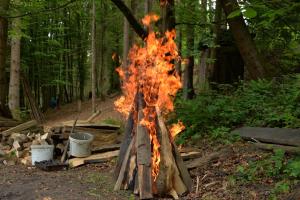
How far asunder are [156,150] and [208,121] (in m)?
3.79

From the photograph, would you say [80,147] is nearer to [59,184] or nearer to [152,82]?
[59,184]

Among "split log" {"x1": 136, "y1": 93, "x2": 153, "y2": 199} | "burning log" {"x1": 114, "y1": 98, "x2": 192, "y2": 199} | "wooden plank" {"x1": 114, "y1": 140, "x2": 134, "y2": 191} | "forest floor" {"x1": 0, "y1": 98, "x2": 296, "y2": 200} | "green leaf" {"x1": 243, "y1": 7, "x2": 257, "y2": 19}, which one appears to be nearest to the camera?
"green leaf" {"x1": 243, "y1": 7, "x2": 257, "y2": 19}

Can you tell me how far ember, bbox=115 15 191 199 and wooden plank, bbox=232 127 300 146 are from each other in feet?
7.17

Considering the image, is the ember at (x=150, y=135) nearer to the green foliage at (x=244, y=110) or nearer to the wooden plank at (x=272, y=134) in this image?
the wooden plank at (x=272, y=134)

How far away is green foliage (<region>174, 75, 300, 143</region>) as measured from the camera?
32.0 ft

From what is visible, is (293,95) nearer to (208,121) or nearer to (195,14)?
(208,121)

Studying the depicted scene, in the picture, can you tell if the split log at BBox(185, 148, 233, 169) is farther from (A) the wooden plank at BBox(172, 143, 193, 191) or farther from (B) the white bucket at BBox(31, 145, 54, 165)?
(B) the white bucket at BBox(31, 145, 54, 165)

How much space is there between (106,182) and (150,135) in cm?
159

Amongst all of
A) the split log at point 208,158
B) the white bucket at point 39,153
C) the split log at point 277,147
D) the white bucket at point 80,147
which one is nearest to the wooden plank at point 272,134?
the split log at point 277,147

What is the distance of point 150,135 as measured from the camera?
25.0 feet

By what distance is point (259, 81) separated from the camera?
462 inches

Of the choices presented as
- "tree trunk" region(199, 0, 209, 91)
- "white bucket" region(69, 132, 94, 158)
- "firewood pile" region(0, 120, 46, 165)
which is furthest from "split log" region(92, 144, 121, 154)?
"tree trunk" region(199, 0, 209, 91)

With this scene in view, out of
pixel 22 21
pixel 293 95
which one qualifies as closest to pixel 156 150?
pixel 293 95

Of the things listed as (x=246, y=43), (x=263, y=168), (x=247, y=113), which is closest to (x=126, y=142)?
(x=263, y=168)
